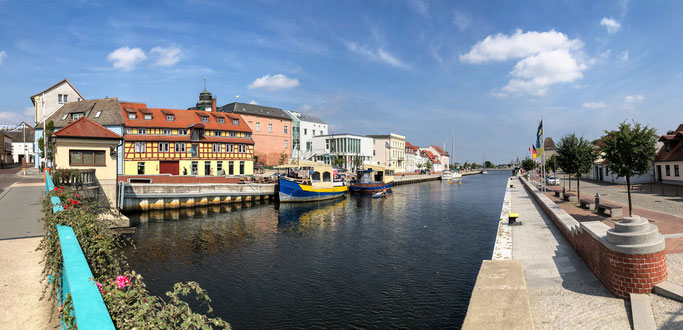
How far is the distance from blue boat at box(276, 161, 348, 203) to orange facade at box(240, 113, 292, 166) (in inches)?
950

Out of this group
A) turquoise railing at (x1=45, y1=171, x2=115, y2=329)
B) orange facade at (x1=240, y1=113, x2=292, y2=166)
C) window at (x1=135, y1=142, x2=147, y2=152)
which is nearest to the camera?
turquoise railing at (x1=45, y1=171, x2=115, y2=329)

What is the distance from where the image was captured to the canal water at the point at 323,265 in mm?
10922

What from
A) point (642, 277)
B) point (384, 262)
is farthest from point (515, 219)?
point (642, 277)

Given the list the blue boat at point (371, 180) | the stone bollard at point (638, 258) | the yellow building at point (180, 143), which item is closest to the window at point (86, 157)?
the yellow building at point (180, 143)

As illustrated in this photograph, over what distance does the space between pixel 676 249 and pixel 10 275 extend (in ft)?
51.4

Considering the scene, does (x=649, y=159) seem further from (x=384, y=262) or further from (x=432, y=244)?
(x=384, y=262)

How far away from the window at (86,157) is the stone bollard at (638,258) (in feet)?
96.3

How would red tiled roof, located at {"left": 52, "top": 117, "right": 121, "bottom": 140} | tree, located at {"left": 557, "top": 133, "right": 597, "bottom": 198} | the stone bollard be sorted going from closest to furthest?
the stone bollard → red tiled roof, located at {"left": 52, "top": 117, "right": 121, "bottom": 140} → tree, located at {"left": 557, "top": 133, "right": 597, "bottom": 198}

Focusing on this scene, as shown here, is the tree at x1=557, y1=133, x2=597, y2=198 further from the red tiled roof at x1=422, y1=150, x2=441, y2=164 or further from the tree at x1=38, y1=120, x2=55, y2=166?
A: the red tiled roof at x1=422, y1=150, x2=441, y2=164

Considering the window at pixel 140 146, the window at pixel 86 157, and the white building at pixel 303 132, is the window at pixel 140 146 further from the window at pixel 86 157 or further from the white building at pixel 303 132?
the white building at pixel 303 132

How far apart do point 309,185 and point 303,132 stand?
1755 inches

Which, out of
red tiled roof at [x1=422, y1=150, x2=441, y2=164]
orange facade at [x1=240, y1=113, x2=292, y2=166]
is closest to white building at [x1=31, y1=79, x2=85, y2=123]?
orange facade at [x1=240, y1=113, x2=292, y2=166]

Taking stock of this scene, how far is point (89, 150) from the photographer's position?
25.1 meters

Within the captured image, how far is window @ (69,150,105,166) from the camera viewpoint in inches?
966
